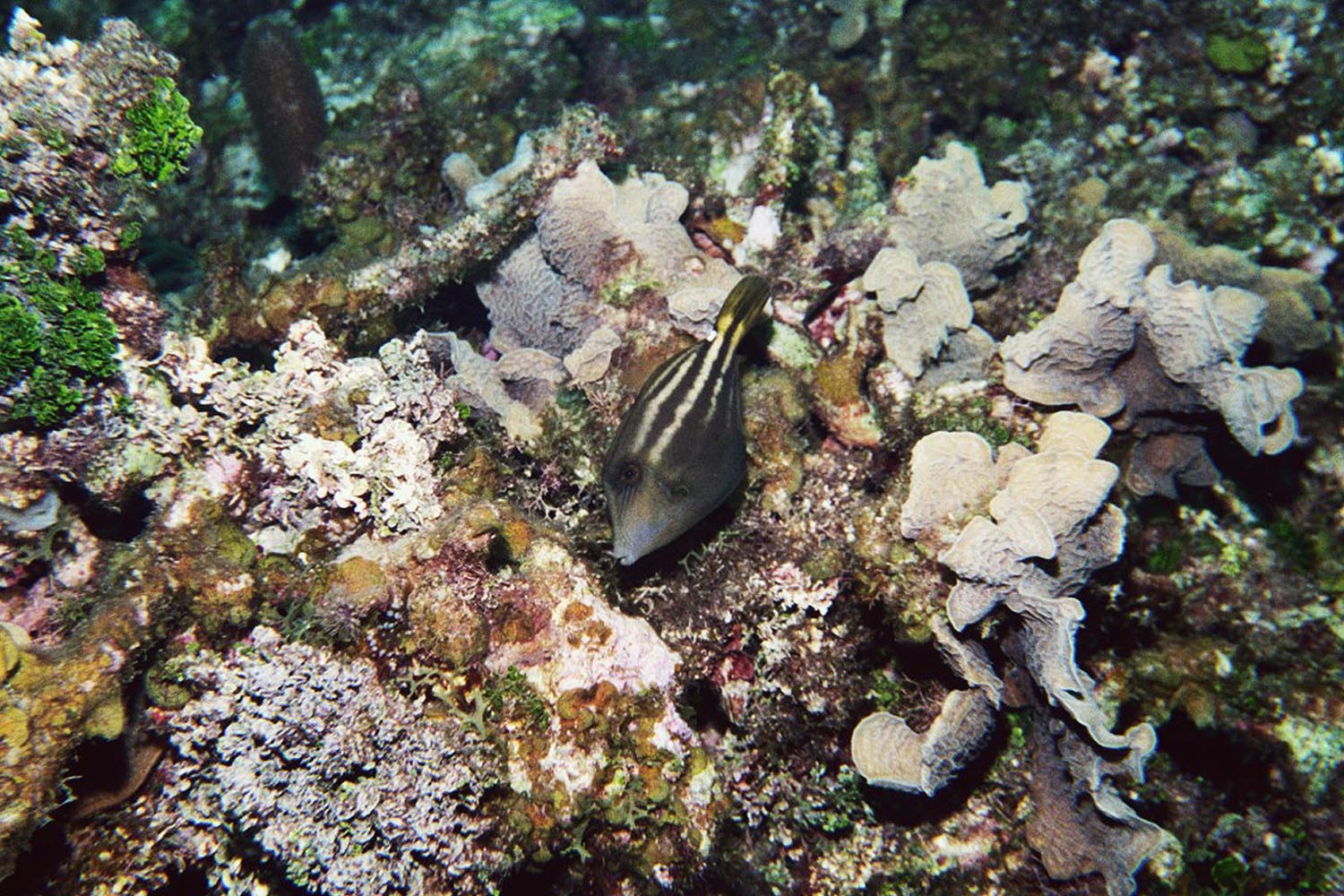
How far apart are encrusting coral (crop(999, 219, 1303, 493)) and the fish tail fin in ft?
4.84

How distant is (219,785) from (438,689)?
2.83ft

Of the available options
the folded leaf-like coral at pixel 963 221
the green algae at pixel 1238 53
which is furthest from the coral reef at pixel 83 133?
the green algae at pixel 1238 53

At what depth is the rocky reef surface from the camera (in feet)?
9.40

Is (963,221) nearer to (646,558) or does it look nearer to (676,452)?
(676,452)

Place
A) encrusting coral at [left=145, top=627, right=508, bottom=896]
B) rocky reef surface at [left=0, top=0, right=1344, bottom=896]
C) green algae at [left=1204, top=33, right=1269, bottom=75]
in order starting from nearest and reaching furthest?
encrusting coral at [left=145, top=627, right=508, bottom=896], rocky reef surface at [left=0, top=0, right=1344, bottom=896], green algae at [left=1204, top=33, right=1269, bottom=75]

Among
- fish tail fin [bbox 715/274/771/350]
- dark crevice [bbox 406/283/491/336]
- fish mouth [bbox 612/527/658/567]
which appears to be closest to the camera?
fish mouth [bbox 612/527/658/567]

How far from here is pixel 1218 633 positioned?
4375mm

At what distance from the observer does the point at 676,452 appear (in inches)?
122

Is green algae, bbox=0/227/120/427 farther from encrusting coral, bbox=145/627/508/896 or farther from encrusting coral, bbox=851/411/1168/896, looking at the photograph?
encrusting coral, bbox=851/411/1168/896

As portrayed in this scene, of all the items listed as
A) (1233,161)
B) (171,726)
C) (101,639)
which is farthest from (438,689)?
(1233,161)

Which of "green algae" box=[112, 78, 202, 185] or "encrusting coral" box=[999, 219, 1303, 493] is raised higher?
"green algae" box=[112, 78, 202, 185]

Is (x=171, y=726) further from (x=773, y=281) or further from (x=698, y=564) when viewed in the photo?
(x=773, y=281)

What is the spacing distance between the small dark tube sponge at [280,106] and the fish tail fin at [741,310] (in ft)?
18.2

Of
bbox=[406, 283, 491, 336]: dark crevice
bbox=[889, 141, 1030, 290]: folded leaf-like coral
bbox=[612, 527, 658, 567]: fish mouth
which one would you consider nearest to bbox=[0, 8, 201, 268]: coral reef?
bbox=[406, 283, 491, 336]: dark crevice
